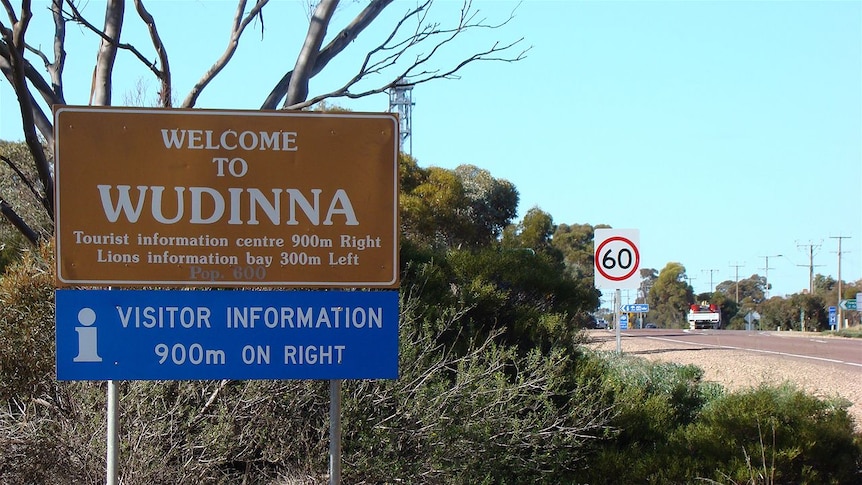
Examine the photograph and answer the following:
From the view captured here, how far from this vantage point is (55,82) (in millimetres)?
11094

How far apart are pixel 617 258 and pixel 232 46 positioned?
5.25 meters

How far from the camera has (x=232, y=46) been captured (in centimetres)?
1139

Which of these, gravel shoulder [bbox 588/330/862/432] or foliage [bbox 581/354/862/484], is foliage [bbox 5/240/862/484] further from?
gravel shoulder [bbox 588/330/862/432]

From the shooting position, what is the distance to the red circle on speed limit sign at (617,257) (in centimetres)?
1141

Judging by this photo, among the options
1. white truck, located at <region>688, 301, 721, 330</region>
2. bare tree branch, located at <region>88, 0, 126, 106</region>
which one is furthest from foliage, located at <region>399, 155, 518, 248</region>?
white truck, located at <region>688, 301, 721, 330</region>

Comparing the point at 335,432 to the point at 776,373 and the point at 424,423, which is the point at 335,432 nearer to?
the point at 424,423

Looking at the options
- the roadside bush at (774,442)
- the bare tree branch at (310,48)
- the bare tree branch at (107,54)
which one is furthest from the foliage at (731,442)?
the bare tree branch at (107,54)

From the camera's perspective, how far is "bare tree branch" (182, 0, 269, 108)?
10.9 meters

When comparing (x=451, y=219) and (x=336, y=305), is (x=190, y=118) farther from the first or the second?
(x=451, y=219)

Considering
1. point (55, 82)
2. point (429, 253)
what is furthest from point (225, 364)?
point (55, 82)

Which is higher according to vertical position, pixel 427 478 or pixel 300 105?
pixel 300 105

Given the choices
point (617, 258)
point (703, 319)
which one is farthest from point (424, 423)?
point (703, 319)

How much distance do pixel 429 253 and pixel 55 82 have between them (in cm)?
515

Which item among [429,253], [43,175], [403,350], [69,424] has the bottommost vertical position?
[69,424]
